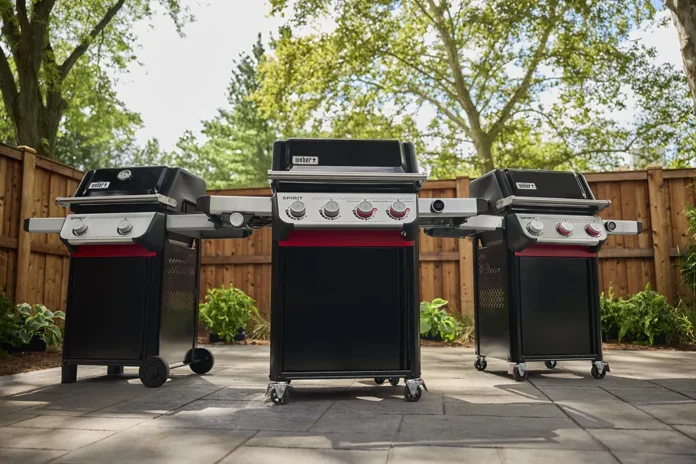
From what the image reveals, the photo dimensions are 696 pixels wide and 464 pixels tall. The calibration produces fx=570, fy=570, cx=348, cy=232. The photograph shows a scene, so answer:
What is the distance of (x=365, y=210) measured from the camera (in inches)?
114

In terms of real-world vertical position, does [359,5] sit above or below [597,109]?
above

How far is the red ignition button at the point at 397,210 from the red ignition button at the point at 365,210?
0.31 ft

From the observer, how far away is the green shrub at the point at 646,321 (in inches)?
242

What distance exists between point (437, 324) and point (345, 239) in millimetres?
4101

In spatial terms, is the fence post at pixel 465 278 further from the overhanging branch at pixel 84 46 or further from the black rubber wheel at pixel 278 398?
the overhanging branch at pixel 84 46

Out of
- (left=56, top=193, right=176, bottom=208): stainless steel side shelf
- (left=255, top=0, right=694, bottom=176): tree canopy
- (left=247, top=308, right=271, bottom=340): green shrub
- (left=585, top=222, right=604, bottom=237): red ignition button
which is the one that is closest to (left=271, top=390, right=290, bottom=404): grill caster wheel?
(left=56, top=193, right=176, bottom=208): stainless steel side shelf

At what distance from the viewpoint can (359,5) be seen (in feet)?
40.5

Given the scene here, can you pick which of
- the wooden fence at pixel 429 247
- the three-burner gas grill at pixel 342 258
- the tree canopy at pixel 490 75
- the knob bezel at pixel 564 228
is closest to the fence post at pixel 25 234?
the wooden fence at pixel 429 247

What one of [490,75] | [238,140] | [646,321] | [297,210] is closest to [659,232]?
[646,321]

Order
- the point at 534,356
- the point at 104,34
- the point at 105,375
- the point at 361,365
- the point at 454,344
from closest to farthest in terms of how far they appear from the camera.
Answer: the point at 361,365 → the point at 534,356 → the point at 105,375 → the point at 454,344 → the point at 104,34

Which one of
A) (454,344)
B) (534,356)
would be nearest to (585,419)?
(534,356)

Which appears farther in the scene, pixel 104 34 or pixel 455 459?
pixel 104 34

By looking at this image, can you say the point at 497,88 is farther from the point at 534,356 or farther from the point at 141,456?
the point at 141,456

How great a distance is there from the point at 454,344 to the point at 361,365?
391 centimetres
